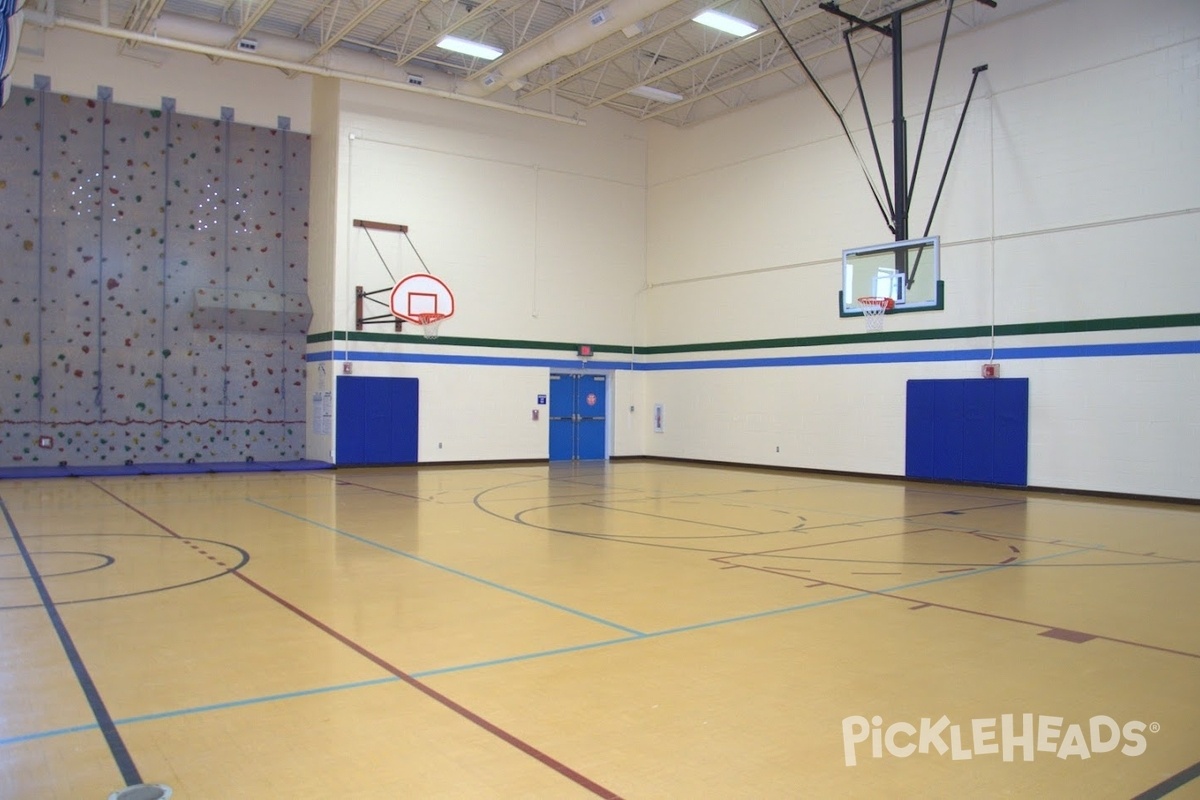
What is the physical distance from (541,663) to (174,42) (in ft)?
51.4

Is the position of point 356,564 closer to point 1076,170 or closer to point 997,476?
point 997,476

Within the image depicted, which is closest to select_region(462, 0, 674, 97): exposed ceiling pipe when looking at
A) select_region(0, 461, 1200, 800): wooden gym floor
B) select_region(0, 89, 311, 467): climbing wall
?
select_region(0, 89, 311, 467): climbing wall

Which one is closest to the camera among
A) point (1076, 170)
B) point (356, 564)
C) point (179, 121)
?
point (356, 564)

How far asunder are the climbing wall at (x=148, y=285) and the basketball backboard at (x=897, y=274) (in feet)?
39.1

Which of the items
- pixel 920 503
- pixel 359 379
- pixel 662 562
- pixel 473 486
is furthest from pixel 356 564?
pixel 359 379

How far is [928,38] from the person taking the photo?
17.6m

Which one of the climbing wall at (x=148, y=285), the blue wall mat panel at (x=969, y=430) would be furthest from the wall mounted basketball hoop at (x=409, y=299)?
the blue wall mat panel at (x=969, y=430)

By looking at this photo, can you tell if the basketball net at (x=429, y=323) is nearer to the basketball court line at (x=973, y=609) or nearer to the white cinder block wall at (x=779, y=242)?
the white cinder block wall at (x=779, y=242)

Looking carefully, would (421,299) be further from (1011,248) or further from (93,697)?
(93,697)

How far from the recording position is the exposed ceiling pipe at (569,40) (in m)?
15.3

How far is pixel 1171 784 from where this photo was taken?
3525 millimetres

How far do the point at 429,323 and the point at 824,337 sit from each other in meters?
8.71

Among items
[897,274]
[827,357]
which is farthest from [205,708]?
[827,357]

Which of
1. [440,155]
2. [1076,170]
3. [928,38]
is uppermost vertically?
[928,38]
